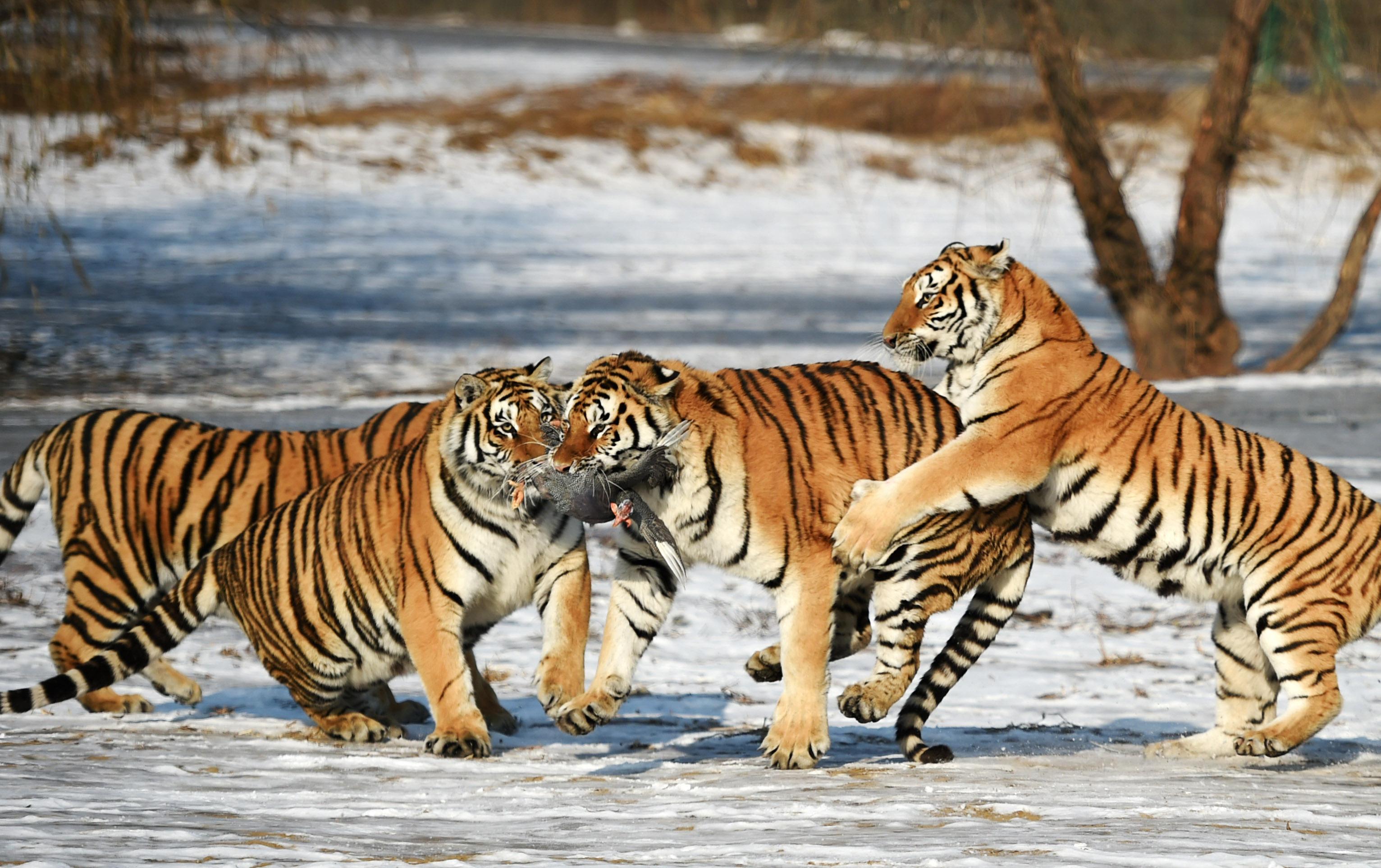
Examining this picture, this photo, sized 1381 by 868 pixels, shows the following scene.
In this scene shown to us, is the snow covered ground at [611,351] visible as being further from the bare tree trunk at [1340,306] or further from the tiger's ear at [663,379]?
the tiger's ear at [663,379]

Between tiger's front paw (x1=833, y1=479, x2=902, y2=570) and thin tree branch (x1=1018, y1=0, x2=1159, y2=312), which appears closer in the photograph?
tiger's front paw (x1=833, y1=479, x2=902, y2=570)

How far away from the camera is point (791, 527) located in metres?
4.61

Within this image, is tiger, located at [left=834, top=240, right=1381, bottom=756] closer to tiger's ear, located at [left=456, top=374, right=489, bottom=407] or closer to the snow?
the snow

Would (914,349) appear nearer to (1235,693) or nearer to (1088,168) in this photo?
(1235,693)

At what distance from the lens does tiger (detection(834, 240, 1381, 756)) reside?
460 cm

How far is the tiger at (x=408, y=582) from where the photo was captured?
4711 mm

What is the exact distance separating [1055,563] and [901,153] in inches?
540

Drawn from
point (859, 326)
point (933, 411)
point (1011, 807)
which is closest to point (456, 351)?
point (859, 326)

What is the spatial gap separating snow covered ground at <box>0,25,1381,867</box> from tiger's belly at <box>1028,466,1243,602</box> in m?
0.56

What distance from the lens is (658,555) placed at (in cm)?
464

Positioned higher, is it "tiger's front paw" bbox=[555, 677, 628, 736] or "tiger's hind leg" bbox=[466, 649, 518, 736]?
"tiger's front paw" bbox=[555, 677, 628, 736]

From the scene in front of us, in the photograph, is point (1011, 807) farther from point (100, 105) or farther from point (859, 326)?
point (859, 326)

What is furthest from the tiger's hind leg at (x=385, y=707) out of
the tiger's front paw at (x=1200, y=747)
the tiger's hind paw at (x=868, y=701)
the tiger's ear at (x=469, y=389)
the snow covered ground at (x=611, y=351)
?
the tiger's front paw at (x=1200, y=747)

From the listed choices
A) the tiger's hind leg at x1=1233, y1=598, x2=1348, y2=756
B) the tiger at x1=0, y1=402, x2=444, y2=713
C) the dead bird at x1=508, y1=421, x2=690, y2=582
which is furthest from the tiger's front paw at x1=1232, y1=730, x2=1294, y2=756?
the tiger at x1=0, y1=402, x2=444, y2=713
